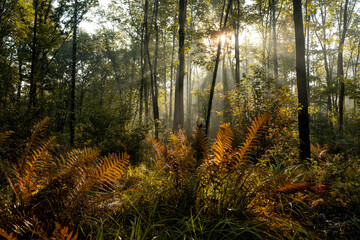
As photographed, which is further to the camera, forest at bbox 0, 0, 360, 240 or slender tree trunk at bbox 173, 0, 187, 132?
slender tree trunk at bbox 173, 0, 187, 132

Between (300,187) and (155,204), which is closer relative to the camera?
(300,187)

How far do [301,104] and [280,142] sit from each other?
1367mm

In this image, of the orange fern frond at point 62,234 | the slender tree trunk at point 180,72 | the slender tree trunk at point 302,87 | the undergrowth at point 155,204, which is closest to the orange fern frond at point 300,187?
the undergrowth at point 155,204

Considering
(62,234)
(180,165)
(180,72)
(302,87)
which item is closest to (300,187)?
(180,165)

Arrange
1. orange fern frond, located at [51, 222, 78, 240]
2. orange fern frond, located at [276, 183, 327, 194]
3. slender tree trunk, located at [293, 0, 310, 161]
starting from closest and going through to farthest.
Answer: orange fern frond, located at [51, 222, 78, 240], orange fern frond, located at [276, 183, 327, 194], slender tree trunk, located at [293, 0, 310, 161]

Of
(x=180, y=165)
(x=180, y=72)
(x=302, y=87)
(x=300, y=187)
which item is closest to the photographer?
(x=300, y=187)

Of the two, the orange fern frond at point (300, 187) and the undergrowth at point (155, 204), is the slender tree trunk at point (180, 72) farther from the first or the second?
the orange fern frond at point (300, 187)

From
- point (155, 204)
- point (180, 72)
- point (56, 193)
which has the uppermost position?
point (180, 72)

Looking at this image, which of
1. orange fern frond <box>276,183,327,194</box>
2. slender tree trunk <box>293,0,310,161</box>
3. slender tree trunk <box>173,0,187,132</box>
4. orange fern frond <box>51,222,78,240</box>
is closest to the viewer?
orange fern frond <box>51,222,78,240</box>

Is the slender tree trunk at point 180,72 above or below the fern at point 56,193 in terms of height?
above

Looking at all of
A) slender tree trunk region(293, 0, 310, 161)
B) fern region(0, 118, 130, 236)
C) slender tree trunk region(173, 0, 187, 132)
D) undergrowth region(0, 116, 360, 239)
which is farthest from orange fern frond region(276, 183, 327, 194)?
slender tree trunk region(173, 0, 187, 132)

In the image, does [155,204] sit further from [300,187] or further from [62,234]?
[300,187]

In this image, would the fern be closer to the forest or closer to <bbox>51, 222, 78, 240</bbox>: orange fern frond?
the forest

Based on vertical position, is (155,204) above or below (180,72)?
below
